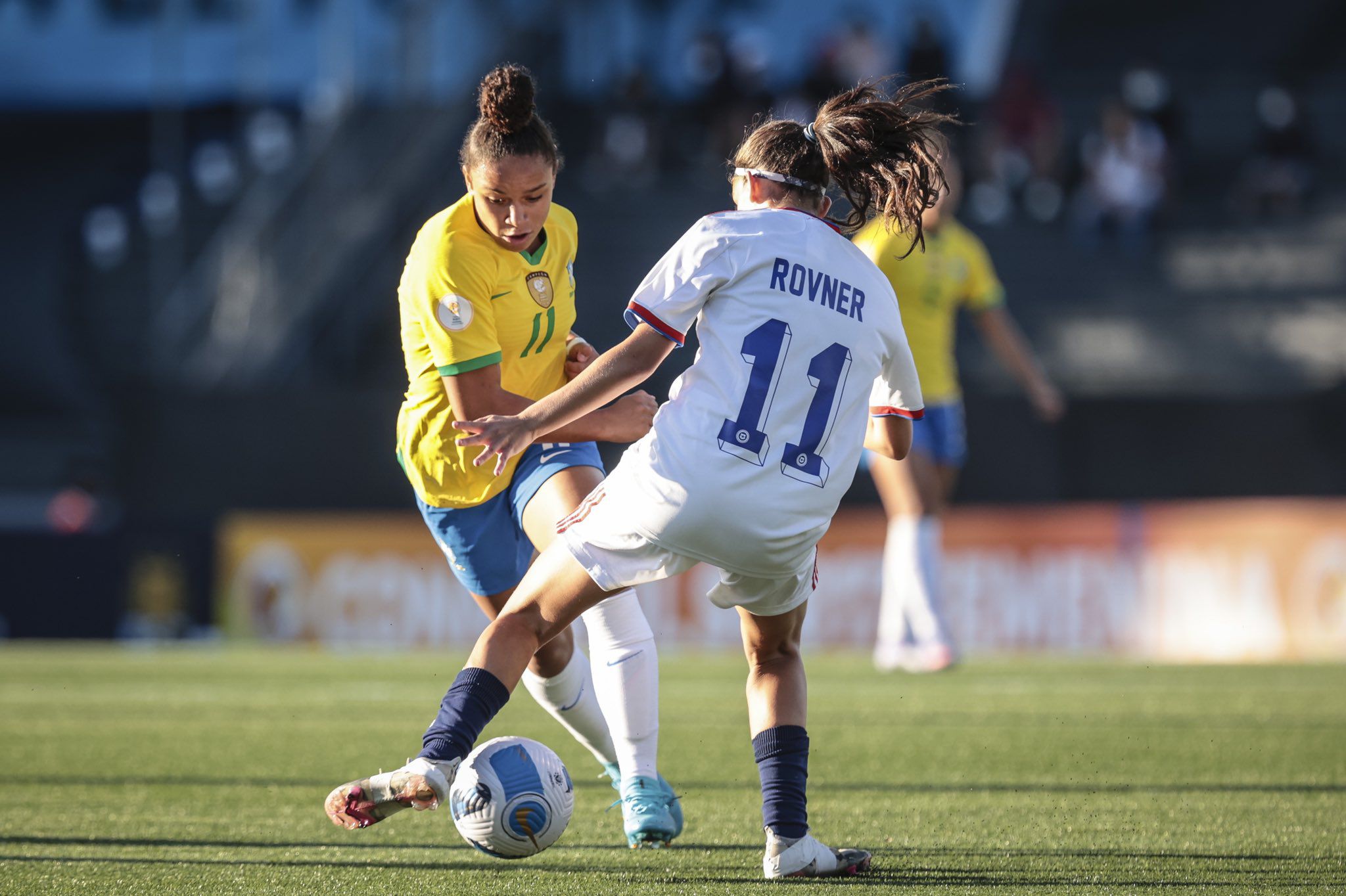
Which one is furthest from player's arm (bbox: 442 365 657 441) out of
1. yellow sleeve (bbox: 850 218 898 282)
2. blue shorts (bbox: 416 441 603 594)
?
yellow sleeve (bbox: 850 218 898 282)

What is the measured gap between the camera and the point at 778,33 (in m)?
22.2

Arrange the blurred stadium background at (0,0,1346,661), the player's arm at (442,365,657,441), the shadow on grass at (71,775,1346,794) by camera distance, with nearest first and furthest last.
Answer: the player's arm at (442,365,657,441)
the shadow on grass at (71,775,1346,794)
the blurred stadium background at (0,0,1346,661)

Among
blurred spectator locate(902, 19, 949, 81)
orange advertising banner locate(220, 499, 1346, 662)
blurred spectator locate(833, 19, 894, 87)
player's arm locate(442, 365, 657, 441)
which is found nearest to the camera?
player's arm locate(442, 365, 657, 441)

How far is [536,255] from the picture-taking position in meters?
4.68

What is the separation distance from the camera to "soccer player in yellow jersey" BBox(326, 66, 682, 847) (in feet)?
14.4

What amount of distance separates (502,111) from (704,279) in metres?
0.82

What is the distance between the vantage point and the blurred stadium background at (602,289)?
12305 mm

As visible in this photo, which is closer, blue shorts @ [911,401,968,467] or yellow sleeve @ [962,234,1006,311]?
blue shorts @ [911,401,968,467]

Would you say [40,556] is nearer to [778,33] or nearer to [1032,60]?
[778,33]

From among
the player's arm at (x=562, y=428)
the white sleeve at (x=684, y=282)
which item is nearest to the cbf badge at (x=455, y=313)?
the player's arm at (x=562, y=428)

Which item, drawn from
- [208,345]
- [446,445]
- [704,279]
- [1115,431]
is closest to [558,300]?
[446,445]

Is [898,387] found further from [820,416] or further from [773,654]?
[773,654]

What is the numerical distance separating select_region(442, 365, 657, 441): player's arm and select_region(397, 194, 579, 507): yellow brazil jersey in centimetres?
3

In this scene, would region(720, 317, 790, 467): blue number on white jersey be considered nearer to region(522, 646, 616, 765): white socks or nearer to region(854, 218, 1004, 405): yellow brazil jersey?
region(522, 646, 616, 765): white socks
